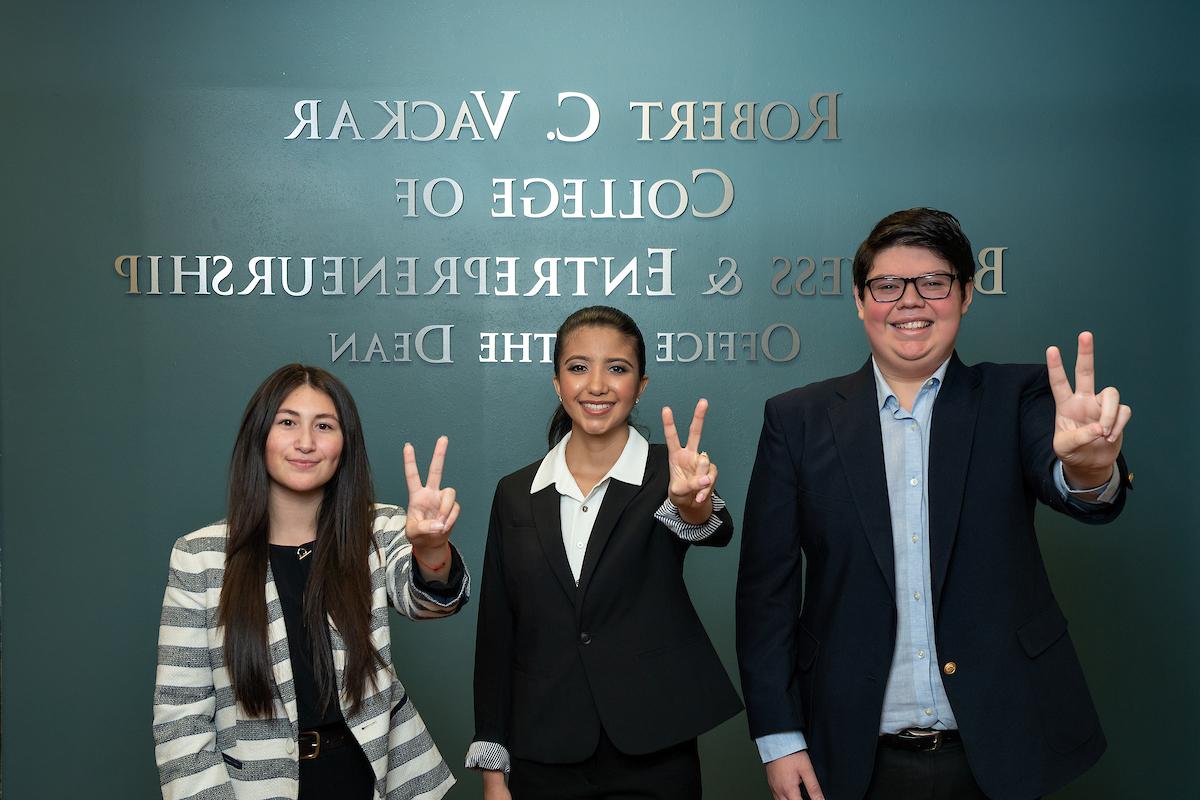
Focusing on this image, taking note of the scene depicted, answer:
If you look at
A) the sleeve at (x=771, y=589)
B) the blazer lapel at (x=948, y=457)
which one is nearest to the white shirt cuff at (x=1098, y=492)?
the blazer lapel at (x=948, y=457)

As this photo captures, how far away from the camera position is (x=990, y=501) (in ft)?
6.89

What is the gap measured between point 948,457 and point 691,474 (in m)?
0.48

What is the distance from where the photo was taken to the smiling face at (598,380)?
248 centimetres

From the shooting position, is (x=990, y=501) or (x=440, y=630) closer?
(x=990, y=501)

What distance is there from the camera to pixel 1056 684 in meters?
2.07

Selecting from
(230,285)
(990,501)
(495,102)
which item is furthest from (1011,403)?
(230,285)

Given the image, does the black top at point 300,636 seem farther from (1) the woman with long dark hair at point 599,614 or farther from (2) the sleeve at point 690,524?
(2) the sleeve at point 690,524

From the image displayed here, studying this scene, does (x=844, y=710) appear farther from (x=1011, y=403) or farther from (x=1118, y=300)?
(x=1118, y=300)

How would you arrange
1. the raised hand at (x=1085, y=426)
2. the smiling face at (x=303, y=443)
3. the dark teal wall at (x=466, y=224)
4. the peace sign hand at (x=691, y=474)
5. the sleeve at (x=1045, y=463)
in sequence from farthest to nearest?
the dark teal wall at (x=466, y=224), the smiling face at (x=303, y=443), the peace sign hand at (x=691, y=474), the sleeve at (x=1045, y=463), the raised hand at (x=1085, y=426)

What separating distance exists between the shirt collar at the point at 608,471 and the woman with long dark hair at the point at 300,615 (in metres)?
0.32

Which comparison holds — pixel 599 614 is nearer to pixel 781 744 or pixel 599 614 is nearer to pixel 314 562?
pixel 781 744

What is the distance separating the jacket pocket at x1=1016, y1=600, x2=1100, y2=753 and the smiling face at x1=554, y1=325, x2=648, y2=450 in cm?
93

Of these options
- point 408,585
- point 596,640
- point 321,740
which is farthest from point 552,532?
point 321,740

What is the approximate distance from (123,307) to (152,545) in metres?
0.80
